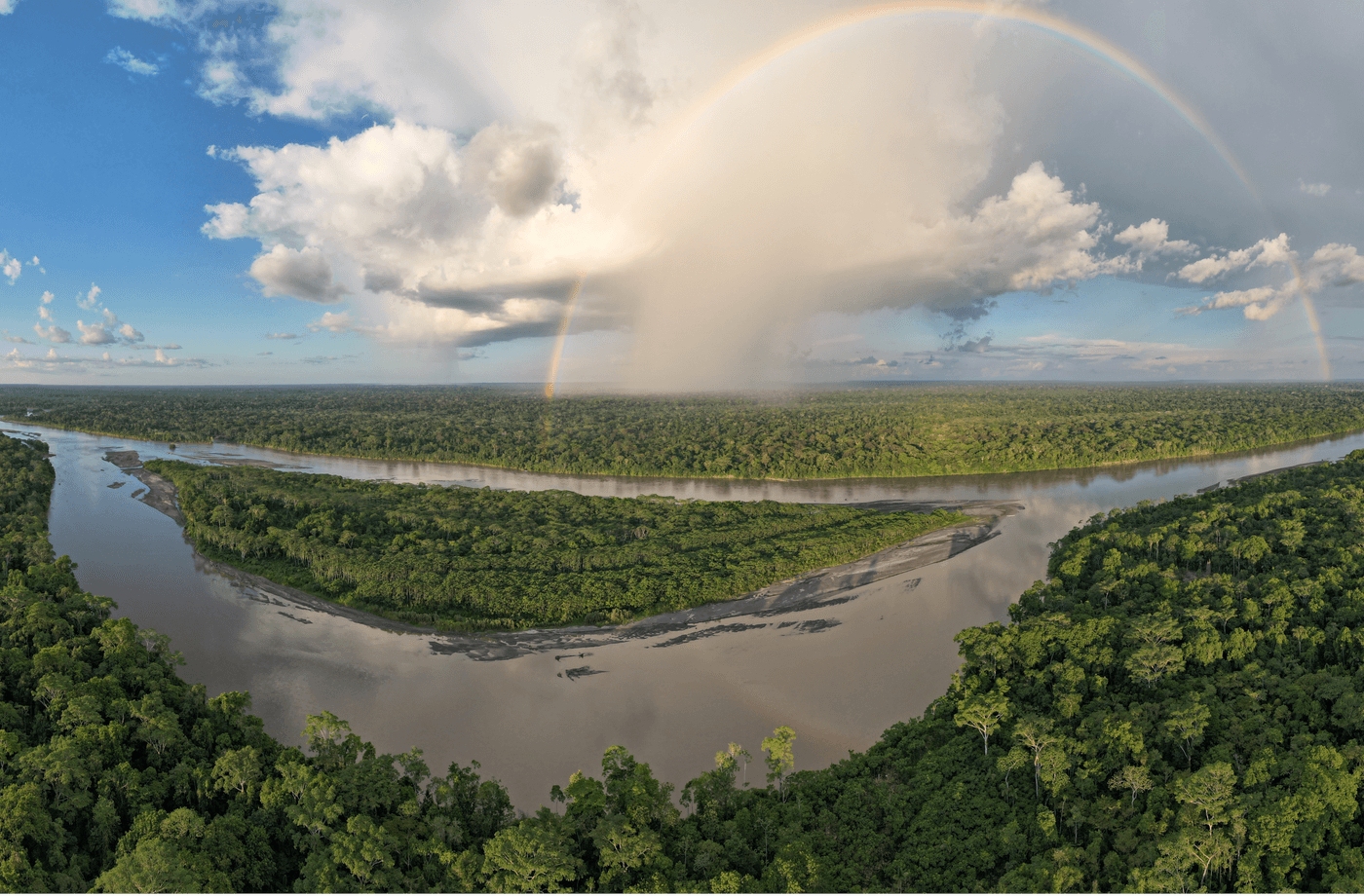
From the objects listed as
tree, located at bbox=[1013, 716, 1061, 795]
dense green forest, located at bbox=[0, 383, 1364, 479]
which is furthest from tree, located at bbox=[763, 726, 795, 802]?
dense green forest, located at bbox=[0, 383, 1364, 479]

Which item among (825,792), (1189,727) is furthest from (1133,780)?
(825,792)

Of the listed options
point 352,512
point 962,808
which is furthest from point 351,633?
point 962,808

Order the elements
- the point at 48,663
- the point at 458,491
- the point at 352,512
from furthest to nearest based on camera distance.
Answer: the point at 458,491, the point at 352,512, the point at 48,663

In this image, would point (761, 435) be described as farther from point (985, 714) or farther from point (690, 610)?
point (985, 714)

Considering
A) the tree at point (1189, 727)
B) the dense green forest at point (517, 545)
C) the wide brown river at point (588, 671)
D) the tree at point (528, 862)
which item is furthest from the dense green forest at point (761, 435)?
the tree at point (528, 862)

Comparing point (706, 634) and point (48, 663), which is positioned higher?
point (48, 663)

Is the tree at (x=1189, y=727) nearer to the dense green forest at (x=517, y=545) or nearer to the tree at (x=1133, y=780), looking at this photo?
the tree at (x=1133, y=780)

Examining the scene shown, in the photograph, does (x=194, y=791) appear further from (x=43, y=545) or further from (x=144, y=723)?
(x=43, y=545)
